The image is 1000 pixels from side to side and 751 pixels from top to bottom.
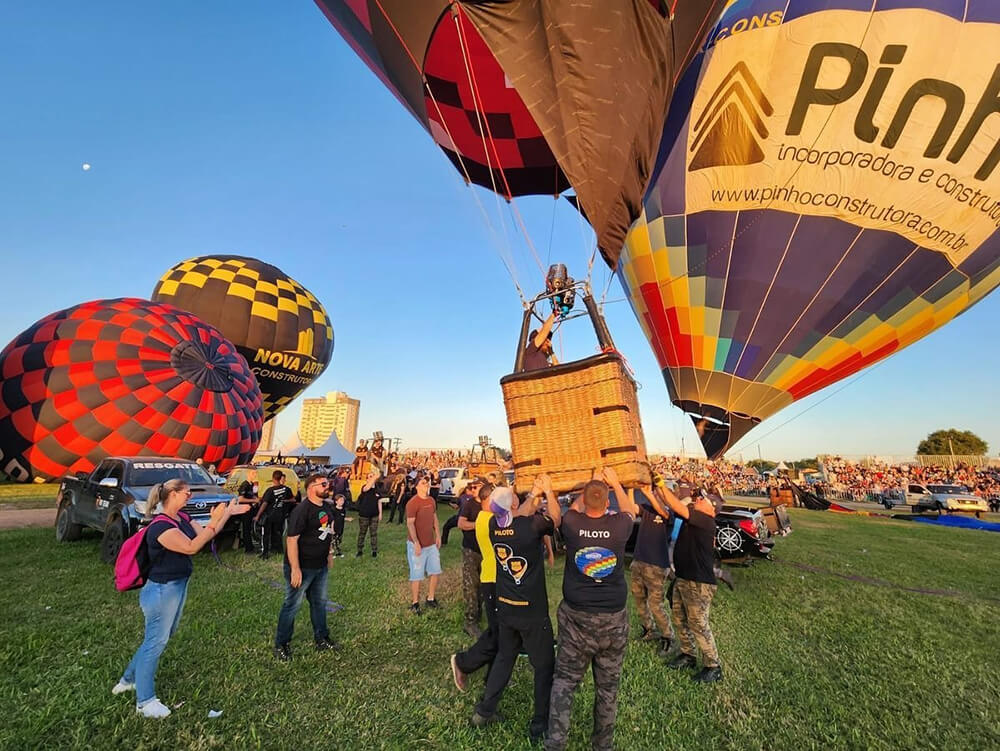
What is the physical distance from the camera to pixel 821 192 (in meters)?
9.64

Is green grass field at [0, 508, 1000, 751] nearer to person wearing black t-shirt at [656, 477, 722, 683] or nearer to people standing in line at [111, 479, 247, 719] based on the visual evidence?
people standing in line at [111, 479, 247, 719]

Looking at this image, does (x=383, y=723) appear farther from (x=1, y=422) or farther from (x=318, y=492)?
(x=1, y=422)

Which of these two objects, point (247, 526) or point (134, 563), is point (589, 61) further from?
point (247, 526)

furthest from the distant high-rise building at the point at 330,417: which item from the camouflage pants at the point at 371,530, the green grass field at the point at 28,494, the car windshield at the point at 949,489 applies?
the camouflage pants at the point at 371,530

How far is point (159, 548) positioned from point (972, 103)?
1398 cm

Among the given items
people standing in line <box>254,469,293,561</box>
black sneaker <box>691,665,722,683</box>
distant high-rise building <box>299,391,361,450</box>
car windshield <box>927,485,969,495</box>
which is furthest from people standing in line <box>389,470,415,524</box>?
distant high-rise building <box>299,391,361,450</box>

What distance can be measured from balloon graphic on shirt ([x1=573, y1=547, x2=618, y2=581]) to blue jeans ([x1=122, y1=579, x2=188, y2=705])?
3088 mm

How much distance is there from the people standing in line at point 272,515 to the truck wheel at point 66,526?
11.0 feet

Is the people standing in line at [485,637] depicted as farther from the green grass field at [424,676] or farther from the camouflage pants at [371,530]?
the camouflage pants at [371,530]

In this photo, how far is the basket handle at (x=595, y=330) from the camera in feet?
12.2

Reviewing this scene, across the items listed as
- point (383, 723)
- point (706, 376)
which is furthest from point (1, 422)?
point (706, 376)

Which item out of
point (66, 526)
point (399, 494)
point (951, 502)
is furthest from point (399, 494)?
point (951, 502)

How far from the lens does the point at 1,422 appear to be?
13406 mm

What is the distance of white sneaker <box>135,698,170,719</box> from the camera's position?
336cm
